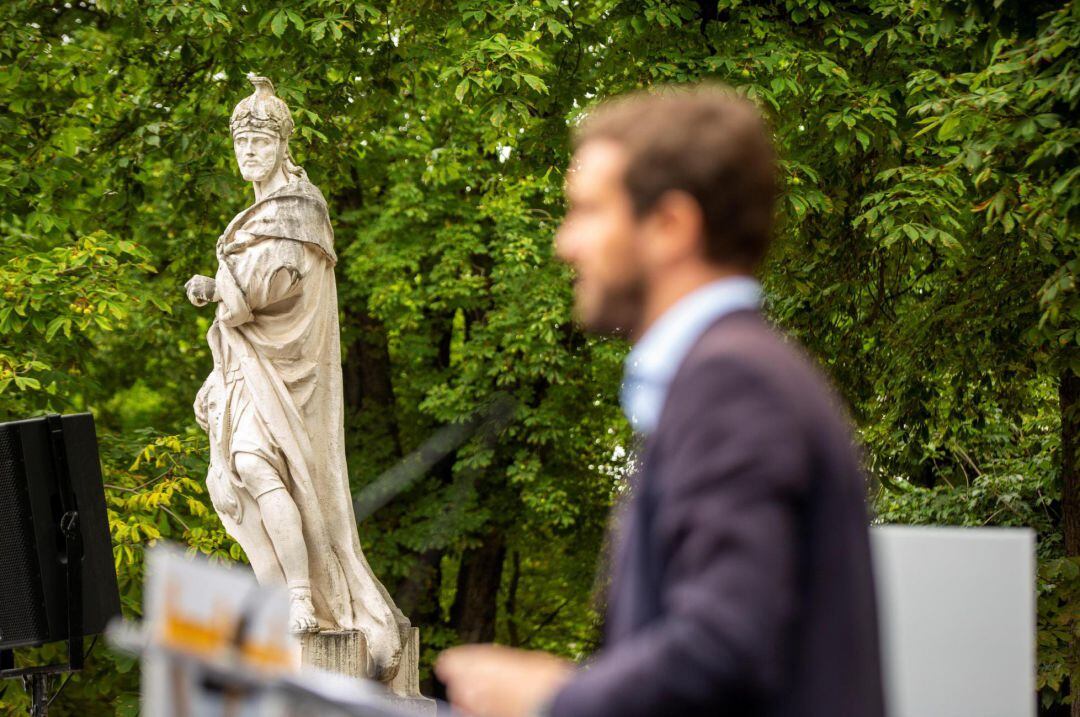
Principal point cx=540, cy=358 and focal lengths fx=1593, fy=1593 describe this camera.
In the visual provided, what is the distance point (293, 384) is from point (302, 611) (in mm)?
1120

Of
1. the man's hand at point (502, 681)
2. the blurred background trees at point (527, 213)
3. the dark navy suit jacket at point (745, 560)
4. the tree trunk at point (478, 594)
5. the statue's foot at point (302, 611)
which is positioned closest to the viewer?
the dark navy suit jacket at point (745, 560)

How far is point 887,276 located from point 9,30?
7.46m

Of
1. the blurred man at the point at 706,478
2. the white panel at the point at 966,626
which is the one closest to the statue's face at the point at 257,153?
the white panel at the point at 966,626

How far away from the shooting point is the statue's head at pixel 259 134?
8.03 m

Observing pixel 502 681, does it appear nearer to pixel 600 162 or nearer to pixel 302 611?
pixel 600 162

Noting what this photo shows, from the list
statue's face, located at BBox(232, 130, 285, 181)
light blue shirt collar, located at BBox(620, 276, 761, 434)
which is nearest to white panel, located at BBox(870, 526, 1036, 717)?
light blue shirt collar, located at BBox(620, 276, 761, 434)

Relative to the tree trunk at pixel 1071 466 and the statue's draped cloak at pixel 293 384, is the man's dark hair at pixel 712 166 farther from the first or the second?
the tree trunk at pixel 1071 466

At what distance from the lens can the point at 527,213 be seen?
55.0 feet

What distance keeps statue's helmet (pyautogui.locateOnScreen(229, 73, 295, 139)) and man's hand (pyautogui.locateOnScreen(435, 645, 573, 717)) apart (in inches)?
258

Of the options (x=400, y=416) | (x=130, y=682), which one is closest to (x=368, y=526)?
(x=400, y=416)

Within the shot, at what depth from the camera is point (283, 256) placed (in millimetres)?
7789

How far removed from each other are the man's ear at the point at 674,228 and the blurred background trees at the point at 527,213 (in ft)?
19.8

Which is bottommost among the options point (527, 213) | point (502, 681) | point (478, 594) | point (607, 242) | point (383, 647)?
point (478, 594)

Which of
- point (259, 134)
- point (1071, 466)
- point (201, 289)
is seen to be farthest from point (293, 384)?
point (1071, 466)
